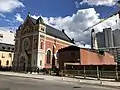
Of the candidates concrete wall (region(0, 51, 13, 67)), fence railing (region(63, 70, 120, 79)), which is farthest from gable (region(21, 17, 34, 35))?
fence railing (region(63, 70, 120, 79))

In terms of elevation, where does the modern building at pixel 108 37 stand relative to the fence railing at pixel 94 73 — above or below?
above

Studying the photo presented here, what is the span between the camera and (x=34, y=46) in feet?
174

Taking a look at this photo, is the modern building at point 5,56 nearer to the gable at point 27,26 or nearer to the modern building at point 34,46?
the modern building at point 34,46

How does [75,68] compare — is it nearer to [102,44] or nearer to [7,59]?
[7,59]

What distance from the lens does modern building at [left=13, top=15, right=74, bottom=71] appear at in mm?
51969

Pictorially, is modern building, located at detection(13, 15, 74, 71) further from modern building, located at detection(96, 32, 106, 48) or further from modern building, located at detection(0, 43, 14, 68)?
modern building, located at detection(96, 32, 106, 48)

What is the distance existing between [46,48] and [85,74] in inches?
1044

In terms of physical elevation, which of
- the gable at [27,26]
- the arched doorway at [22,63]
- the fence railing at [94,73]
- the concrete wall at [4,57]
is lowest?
the fence railing at [94,73]

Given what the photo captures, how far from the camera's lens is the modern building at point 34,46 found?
52.0 metres

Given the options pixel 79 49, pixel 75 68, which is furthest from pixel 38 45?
pixel 75 68

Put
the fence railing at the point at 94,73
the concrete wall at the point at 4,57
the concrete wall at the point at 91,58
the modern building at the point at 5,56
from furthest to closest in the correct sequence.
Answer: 1. the modern building at the point at 5,56
2. the concrete wall at the point at 4,57
3. the concrete wall at the point at 91,58
4. the fence railing at the point at 94,73

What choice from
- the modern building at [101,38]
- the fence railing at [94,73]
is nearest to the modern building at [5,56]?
the fence railing at [94,73]

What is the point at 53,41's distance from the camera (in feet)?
194

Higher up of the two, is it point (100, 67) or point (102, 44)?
point (102, 44)
